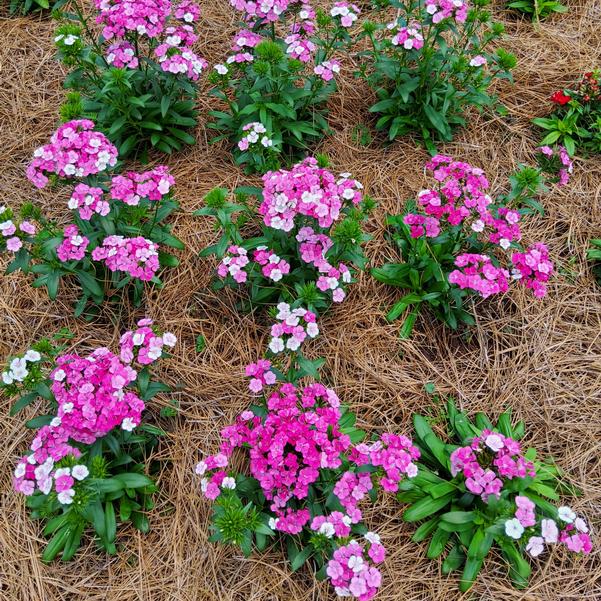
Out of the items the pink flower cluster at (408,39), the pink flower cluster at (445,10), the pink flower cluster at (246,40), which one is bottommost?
the pink flower cluster at (246,40)

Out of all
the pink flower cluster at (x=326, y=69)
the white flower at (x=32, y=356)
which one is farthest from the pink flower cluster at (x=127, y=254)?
the pink flower cluster at (x=326, y=69)

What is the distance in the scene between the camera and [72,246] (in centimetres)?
301

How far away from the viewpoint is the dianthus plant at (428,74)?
3729mm

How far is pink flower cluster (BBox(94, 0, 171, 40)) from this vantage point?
342 centimetres

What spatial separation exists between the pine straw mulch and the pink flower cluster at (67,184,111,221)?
0.64 meters

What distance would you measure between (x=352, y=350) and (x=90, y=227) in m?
1.64

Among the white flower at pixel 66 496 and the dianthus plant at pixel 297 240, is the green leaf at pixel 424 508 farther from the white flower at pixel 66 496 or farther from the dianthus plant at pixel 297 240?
the white flower at pixel 66 496

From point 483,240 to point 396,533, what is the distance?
1.88m

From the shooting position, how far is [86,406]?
2.50 m

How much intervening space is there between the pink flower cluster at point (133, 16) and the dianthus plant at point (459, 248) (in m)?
1.90

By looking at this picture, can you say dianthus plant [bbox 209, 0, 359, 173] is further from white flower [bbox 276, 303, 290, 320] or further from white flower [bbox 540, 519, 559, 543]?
white flower [bbox 540, 519, 559, 543]

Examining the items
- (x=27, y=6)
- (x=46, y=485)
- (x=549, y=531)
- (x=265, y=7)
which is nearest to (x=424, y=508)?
Result: (x=549, y=531)

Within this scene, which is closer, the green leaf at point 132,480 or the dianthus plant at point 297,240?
the green leaf at point 132,480

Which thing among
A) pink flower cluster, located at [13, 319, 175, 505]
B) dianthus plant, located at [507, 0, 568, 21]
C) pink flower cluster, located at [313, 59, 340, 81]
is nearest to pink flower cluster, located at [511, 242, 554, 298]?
pink flower cluster, located at [313, 59, 340, 81]
